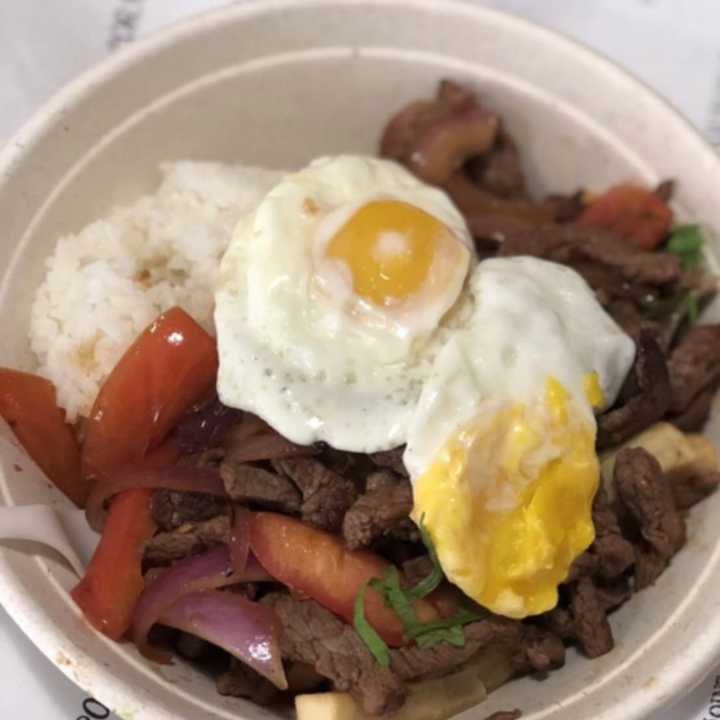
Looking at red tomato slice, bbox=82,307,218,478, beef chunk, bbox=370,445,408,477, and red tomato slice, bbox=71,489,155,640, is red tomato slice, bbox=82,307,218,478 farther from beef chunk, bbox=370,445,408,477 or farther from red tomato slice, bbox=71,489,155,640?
beef chunk, bbox=370,445,408,477

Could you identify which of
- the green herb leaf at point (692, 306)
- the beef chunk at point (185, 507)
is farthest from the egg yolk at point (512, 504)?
the green herb leaf at point (692, 306)

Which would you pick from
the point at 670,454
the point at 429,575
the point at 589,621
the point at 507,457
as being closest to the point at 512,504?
the point at 507,457

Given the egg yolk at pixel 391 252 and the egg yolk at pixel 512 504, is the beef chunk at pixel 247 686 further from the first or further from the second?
the egg yolk at pixel 391 252

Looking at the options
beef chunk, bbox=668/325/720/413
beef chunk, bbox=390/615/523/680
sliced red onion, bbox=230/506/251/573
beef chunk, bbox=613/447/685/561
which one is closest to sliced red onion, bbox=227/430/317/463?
sliced red onion, bbox=230/506/251/573

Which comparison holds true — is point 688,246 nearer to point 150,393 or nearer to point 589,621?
point 589,621

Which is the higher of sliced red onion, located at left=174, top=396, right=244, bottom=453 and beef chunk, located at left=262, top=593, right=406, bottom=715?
sliced red onion, located at left=174, top=396, right=244, bottom=453

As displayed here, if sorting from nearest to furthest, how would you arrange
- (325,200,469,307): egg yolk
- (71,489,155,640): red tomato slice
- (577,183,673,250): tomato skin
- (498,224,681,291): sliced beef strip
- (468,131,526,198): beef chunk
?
(71,489,155,640): red tomato slice < (325,200,469,307): egg yolk < (498,224,681,291): sliced beef strip < (577,183,673,250): tomato skin < (468,131,526,198): beef chunk
